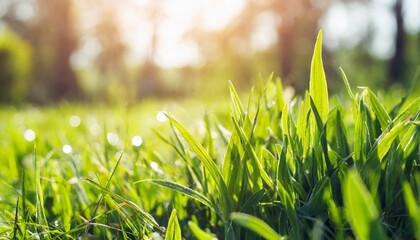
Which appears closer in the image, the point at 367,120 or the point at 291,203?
the point at 291,203

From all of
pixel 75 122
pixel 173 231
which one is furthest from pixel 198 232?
pixel 75 122

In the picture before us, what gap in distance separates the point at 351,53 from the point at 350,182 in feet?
155

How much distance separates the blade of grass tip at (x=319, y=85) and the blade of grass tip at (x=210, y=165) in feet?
0.90

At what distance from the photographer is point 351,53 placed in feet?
148

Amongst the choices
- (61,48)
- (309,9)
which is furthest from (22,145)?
(309,9)

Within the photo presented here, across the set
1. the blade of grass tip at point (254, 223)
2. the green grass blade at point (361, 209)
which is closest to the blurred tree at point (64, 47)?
the blade of grass tip at point (254, 223)

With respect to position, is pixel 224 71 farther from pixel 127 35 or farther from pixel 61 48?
pixel 61 48

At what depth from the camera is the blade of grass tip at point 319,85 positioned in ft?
3.26

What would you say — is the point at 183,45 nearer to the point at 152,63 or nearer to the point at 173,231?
the point at 152,63

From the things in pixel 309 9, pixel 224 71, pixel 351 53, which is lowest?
pixel 224 71

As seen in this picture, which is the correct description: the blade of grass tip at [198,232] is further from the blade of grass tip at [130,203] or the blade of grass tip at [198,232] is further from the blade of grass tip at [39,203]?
the blade of grass tip at [39,203]

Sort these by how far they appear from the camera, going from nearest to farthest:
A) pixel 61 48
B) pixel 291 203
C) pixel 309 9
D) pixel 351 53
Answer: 1. pixel 291 203
2. pixel 61 48
3. pixel 309 9
4. pixel 351 53

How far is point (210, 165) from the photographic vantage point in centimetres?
97

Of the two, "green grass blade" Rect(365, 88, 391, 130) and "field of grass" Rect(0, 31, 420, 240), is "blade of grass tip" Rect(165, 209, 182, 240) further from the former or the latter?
"green grass blade" Rect(365, 88, 391, 130)
